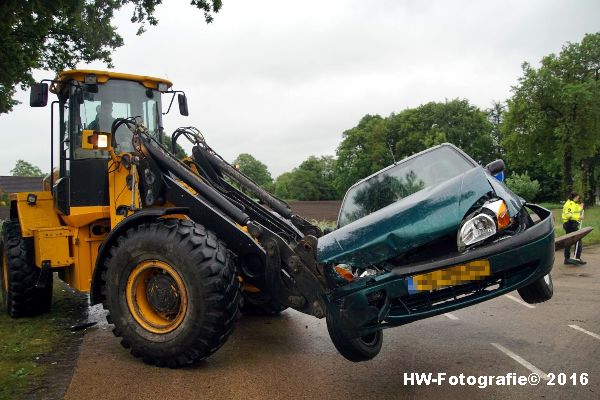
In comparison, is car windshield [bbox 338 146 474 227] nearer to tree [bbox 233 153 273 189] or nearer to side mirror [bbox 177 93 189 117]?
side mirror [bbox 177 93 189 117]

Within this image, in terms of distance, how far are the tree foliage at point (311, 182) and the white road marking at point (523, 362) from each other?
6901 cm

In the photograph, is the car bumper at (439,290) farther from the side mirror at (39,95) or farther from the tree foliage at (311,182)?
the tree foliage at (311,182)

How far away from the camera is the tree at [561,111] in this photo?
122 ft

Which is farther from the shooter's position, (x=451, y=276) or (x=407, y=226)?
(x=407, y=226)

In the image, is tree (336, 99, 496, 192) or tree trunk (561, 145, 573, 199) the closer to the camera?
tree trunk (561, 145, 573, 199)

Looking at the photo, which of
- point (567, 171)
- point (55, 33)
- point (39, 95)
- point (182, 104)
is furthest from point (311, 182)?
point (39, 95)

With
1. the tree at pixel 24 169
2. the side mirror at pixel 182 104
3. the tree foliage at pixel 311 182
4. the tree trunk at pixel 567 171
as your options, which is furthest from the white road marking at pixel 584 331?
the tree at pixel 24 169

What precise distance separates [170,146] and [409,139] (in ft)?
172

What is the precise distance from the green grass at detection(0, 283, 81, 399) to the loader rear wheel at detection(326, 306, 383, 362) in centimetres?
252

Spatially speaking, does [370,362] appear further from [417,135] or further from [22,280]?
[417,135]

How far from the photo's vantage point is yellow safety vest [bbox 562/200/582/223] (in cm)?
1265

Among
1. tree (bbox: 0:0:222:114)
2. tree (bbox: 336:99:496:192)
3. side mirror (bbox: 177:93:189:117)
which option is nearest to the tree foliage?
tree (bbox: 336:99:496:192)

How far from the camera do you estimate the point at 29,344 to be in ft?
18.3

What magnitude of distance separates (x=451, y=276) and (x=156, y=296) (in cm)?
266
